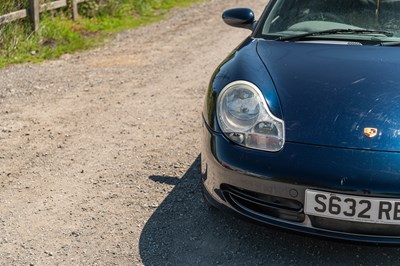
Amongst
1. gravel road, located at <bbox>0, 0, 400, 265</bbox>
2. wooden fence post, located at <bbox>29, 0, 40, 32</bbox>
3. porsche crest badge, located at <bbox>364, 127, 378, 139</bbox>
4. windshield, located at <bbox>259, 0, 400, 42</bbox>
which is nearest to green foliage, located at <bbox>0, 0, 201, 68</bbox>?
wooden fence post, located at <bbox>29, 0, 40, 32</bbox>

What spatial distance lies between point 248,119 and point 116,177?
144 centimetres

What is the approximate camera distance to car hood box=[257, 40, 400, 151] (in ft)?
10.4

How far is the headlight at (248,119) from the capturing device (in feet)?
10.8

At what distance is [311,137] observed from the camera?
3193 millimetres

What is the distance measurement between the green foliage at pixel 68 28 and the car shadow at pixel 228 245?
15.1 ft

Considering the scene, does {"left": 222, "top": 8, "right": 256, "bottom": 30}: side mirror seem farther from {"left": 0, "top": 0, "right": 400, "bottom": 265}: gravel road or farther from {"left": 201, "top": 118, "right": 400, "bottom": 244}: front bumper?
{"left": 201, "top": 118, "right": 400, "bottom": 244}: front bumper

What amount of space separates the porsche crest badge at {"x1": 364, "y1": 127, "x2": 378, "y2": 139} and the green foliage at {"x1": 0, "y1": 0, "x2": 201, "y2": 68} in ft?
18.2

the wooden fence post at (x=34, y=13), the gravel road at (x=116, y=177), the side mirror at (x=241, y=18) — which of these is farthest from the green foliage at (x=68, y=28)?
the side mirror at (x=241, y=18)

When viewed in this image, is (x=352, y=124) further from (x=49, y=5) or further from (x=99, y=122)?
(x=49, y=5)

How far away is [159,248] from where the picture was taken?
356cm

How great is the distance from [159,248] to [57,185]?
1159 millimetres

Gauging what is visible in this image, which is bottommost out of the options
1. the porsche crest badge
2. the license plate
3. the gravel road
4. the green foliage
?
the green foliage

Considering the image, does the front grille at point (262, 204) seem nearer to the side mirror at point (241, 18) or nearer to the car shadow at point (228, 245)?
the car shadow at point (228, 245)

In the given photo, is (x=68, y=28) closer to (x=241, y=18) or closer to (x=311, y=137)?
(x=241, y=18)
